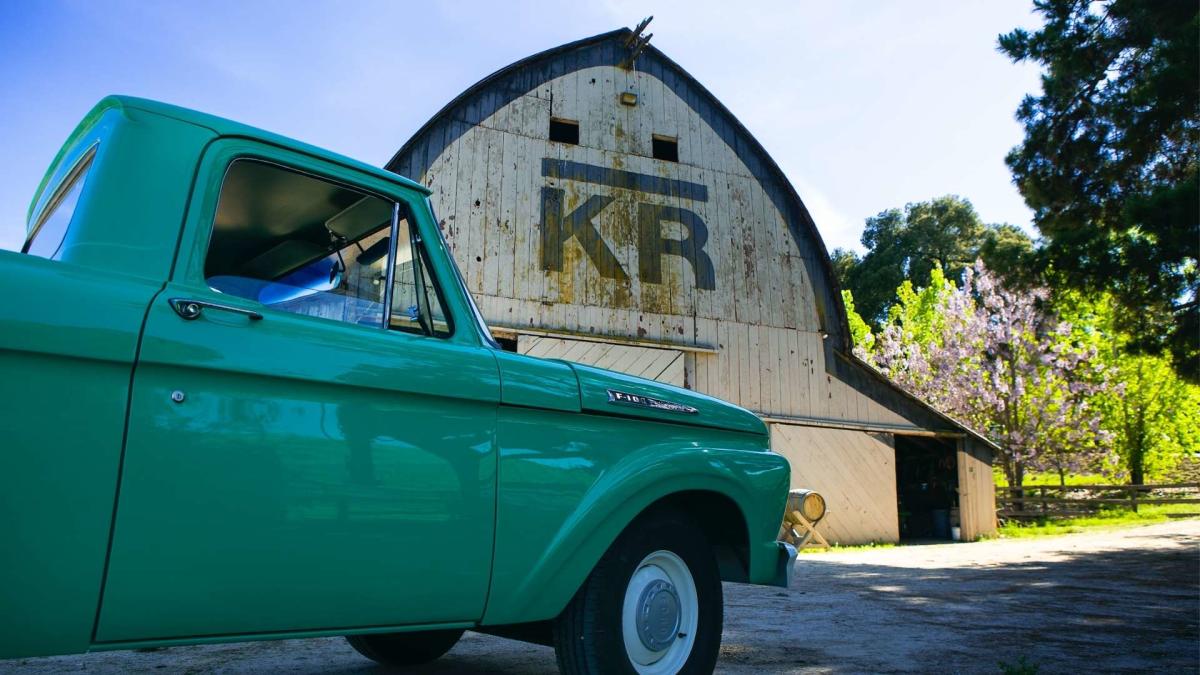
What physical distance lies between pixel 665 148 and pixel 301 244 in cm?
1259

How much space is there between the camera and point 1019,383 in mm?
24672

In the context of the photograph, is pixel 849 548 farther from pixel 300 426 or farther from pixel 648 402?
pixel 300 426

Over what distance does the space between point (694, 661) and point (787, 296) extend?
12.2 metres

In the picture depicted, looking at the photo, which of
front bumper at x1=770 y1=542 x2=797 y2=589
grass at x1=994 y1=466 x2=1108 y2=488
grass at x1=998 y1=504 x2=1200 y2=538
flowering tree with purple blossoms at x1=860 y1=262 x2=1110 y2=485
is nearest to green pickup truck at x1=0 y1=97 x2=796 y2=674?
front bumper at x1=770 y1=542 x2=797 y2=589

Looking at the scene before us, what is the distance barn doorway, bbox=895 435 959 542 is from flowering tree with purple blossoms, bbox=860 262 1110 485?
16.9 ft

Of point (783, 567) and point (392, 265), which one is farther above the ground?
point (392, 265)

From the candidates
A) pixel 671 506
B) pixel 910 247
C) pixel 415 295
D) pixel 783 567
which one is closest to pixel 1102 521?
pixel 783 567

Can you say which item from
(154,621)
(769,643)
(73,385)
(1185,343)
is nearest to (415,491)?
(154,621)

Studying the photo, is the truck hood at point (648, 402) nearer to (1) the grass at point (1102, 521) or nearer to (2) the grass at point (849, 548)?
(2) the grass at point (849, 548)

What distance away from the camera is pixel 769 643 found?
4902mm

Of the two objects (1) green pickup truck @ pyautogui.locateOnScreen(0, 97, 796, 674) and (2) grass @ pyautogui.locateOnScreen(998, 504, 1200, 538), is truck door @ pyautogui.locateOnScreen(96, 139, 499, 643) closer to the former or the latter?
(1) green pickup truck @ pyautogui.locateOnScreen(0, 97, 796, 674)

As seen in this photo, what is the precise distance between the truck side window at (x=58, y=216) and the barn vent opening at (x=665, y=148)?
41.3 feet

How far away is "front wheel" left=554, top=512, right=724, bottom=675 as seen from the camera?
2889 millimetres

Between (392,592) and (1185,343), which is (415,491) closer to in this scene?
(392,592)
